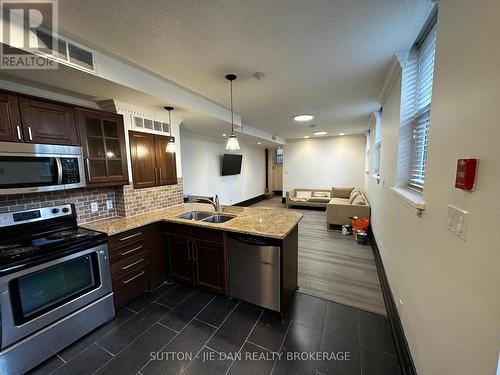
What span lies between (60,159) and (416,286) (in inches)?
126

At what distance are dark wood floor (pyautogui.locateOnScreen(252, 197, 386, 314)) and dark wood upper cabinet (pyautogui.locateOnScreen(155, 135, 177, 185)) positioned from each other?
2.47m

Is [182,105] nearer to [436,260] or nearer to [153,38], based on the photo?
[153,38]

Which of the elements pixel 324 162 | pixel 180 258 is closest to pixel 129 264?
pixel 180 258

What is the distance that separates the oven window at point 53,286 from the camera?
1519 millimetres

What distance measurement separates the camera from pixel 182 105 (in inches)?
106

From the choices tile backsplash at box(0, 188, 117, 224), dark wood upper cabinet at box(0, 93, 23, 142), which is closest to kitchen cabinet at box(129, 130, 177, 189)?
tile backsplash at box(0, 188, 117, 224)

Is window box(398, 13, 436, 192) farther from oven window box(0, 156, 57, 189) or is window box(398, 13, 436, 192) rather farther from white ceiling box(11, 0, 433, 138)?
oven window box(0, 156, 57, 189)

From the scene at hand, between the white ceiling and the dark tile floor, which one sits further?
the dark tile floor

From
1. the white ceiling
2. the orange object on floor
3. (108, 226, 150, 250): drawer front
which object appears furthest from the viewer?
the orange object on floor

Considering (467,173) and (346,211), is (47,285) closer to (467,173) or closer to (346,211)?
(467,173)

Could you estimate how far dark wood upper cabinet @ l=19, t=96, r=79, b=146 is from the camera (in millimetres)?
1723

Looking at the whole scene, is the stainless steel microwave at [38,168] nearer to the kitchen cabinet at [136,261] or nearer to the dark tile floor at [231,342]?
the kitchen cabinet at [136,261]

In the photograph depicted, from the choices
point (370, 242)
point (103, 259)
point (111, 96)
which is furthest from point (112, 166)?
point (370, 242)

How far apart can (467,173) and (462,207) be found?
0.17 m
